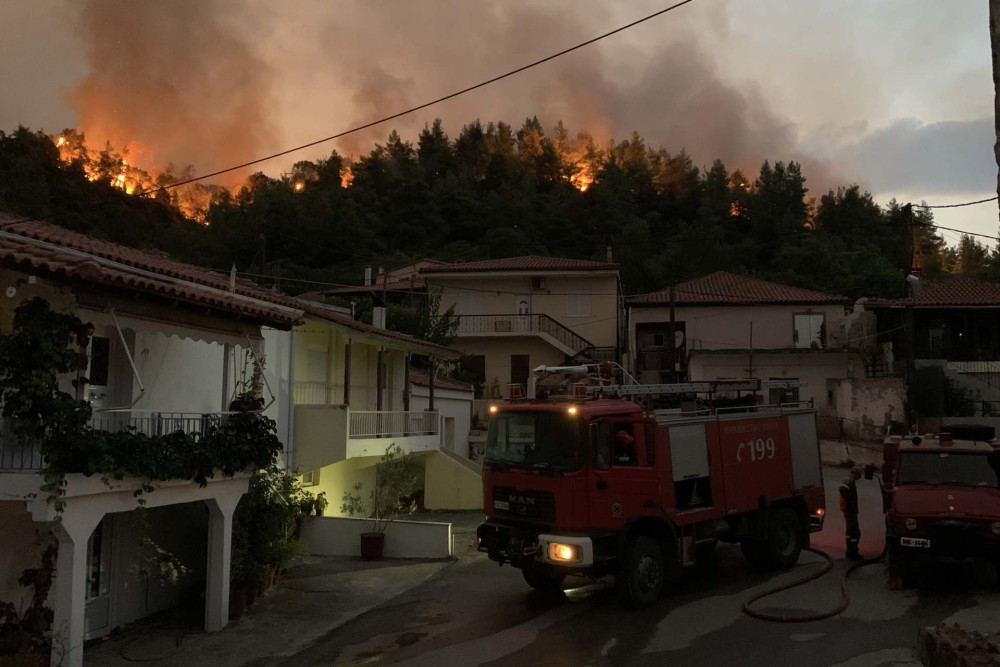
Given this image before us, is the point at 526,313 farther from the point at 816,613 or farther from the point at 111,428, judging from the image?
the point at 111,428

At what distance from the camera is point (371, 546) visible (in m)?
16.0

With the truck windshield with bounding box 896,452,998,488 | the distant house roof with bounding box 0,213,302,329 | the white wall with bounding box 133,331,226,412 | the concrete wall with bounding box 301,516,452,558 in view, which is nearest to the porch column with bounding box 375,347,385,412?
the concrete wall with bounding box 301,516,452,558

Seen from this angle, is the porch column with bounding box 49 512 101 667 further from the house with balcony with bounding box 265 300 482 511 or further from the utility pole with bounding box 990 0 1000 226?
the utility pole with bounding box 990 0 1000 226

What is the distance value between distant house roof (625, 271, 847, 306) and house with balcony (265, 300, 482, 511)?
54.0 ft

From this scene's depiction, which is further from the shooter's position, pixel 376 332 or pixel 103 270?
pixel 376 332

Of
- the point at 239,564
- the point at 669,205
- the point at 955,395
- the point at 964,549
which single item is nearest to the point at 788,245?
the point at 669,205

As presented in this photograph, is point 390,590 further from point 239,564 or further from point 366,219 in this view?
point 366,219

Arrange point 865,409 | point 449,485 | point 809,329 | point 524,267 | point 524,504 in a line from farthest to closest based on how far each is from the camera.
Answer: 1. point 524,267
2. point 809,329
3. point 865,409
4. point 449,485
5. point 524,504

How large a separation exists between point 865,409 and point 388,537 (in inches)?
862

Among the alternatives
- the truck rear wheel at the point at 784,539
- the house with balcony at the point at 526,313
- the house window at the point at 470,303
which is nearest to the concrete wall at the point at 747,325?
the house with balcony at the point at 526,313

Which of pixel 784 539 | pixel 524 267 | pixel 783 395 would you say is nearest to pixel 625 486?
pixel 784 539

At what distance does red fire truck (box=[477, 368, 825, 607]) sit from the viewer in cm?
1079

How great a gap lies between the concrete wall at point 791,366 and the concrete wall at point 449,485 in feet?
51.1

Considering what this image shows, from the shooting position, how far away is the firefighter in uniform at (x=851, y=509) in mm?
13359
